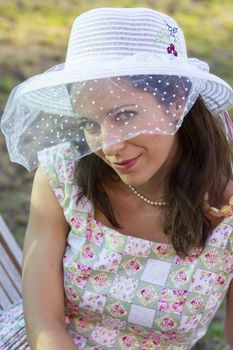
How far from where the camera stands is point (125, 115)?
6.02 ft

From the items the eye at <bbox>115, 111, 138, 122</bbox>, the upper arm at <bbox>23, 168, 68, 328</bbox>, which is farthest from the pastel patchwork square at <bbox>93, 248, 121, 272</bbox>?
the eye at <bbox>115, 111, 138, 122</bbox>

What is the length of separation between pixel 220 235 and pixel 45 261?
0.47 metres

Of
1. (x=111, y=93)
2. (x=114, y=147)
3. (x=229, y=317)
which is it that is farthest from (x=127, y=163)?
(x=229, y=317)

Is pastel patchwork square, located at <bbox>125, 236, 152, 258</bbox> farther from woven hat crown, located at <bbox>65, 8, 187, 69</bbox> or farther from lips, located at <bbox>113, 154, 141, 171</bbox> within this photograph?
woven hat crown, located at <bbox>65, 8, 187, 69</bbox>

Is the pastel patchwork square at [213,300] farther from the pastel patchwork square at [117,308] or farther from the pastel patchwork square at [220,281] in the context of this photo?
the pastel patchwork square at [117,308]

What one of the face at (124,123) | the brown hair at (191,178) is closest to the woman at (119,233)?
the brown hair at (191,178)

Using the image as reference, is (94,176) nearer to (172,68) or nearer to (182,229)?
(182,229)

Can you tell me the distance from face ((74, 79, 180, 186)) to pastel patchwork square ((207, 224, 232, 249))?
31 centimetres

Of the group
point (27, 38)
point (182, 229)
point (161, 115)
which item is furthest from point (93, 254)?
point (27, 38)

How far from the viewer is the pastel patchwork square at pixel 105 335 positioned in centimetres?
225

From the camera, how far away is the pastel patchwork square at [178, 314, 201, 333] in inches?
85.4

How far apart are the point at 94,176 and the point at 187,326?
0.47 meters

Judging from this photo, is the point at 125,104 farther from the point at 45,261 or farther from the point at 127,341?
the point at 127,341

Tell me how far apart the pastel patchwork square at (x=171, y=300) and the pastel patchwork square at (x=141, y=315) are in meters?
0.03
